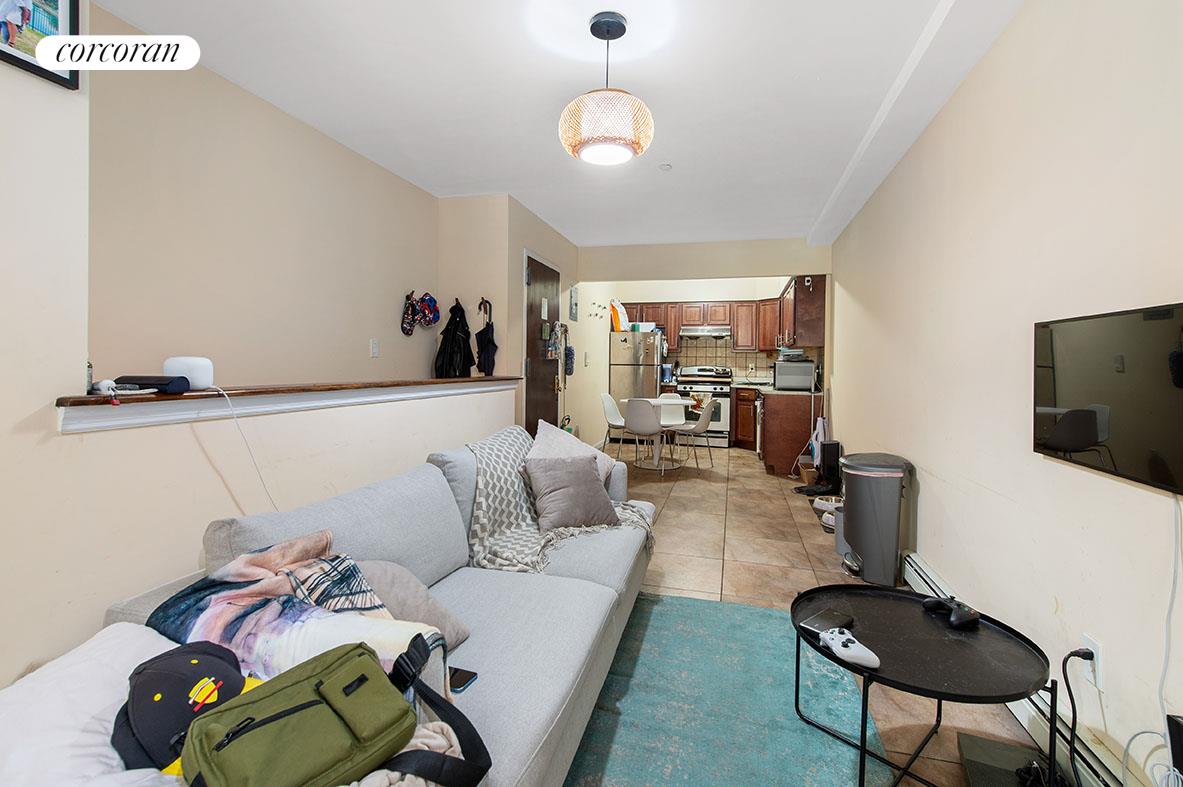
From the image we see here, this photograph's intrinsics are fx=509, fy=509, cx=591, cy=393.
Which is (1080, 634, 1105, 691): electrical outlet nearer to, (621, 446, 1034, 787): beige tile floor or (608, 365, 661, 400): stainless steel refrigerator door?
(621, 446, 1034, 787): beige tile floor

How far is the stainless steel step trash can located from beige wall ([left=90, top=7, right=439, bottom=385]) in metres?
3.16

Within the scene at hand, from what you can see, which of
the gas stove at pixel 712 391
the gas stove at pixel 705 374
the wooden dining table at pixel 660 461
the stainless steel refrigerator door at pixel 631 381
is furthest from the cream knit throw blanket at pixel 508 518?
the gas stove at pixel 705 374

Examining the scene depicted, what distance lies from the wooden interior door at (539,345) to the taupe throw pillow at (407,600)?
281 cm

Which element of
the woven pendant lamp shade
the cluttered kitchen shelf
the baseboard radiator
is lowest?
the baseboard radiator

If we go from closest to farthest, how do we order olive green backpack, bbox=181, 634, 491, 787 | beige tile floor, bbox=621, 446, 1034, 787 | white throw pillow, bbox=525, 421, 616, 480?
1. olive green backpack, bbox=181, 634, 491, 787
2. beige tile floor, bbox=621, 446, 1034, 787
3. white throw pillow, bbox=525, 421, 616, 480

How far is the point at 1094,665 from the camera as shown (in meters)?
1.43

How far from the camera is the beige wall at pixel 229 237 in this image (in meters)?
2.04

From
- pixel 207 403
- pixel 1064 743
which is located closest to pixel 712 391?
pixel 1064 743

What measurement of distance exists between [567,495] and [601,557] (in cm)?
47

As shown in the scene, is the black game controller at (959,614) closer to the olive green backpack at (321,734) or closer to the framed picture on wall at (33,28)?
the olive green backpack at (321,734)

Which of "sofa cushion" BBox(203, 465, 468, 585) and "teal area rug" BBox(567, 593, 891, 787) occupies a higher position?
"sofa cushion" BBox(203, 465, 468, 585)

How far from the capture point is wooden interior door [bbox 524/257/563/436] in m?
4.38

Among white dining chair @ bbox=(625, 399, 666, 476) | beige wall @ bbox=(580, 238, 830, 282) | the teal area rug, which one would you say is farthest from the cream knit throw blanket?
beige wall @ bbox=(580, 238, 830, 282)

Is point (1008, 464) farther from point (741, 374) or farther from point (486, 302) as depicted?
point (741, 374)
